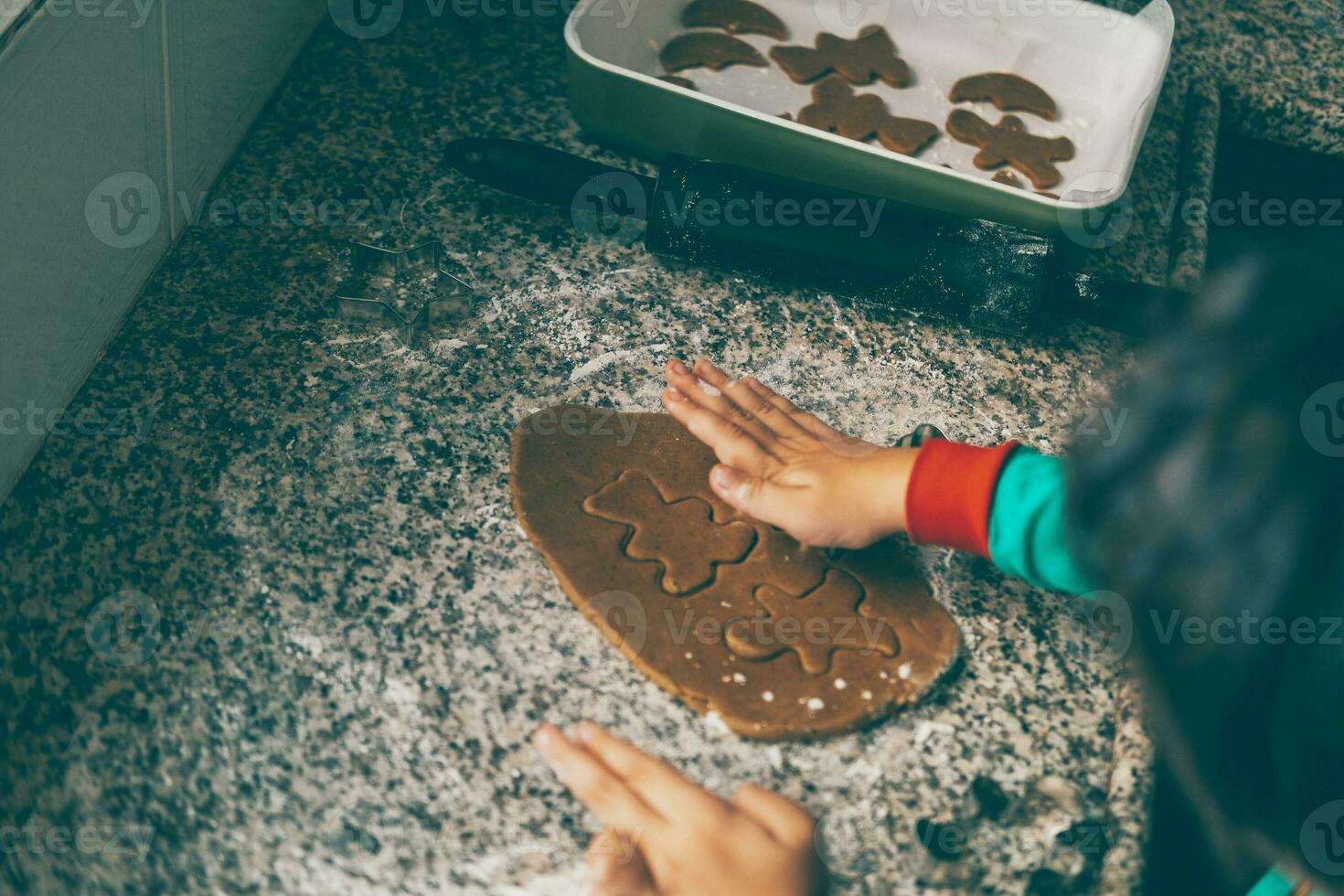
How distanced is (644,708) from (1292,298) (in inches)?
17.3

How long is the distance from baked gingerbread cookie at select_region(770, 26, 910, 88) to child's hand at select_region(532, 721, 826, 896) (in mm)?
699

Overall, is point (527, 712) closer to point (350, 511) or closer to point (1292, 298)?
point (350, 511)

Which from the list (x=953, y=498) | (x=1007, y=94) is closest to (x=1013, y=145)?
(x=1007, y=94)

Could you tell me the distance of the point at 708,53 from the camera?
1053 millimetres

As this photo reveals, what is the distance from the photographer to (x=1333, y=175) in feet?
3.93

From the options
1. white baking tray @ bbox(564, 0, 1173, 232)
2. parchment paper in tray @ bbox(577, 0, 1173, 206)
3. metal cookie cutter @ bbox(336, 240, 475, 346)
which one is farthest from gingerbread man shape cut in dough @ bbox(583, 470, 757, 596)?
parchment paper in tray @ bbox(577, 0, 1173, 206)

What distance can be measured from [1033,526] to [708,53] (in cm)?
59

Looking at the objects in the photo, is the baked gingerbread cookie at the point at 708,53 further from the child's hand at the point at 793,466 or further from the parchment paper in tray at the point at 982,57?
the child's hand at the point at 793,466

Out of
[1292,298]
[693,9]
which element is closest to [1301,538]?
[1292,298]

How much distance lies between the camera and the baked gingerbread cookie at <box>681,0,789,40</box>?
108cm


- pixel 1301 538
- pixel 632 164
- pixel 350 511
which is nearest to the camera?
pixel 1301 538

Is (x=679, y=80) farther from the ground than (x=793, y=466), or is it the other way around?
(x=679, y=80)

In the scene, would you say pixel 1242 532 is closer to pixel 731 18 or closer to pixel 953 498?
pixel 953 498

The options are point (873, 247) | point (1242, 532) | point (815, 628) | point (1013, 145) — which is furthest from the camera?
point (1013, 145)
